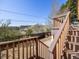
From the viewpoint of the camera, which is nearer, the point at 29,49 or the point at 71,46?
the point at 29,49

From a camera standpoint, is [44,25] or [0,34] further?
[44,25]

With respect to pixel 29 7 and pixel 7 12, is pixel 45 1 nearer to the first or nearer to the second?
pixel 29 7

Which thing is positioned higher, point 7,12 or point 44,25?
point 7,12

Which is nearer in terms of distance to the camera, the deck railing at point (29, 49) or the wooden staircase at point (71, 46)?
the deck railing at point (29, 49)

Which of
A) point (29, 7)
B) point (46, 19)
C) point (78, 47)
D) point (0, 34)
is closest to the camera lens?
point (78, 47)

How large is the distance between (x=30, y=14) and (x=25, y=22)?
1.22 metres

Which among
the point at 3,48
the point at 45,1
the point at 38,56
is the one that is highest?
the point at 45,1

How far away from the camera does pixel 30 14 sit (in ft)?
60.8

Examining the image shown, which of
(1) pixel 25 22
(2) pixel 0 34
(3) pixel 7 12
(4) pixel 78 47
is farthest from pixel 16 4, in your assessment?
(4) pixel 78 47

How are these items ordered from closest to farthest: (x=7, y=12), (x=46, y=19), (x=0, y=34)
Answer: (x=0, y=34), (x=7, y=12), (x=46, y=19)

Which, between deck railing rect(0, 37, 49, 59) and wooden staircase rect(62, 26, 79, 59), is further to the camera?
wooden staircase rect(62, 26, 79, 59)

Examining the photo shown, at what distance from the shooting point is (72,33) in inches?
211

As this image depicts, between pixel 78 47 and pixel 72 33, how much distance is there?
116 cm

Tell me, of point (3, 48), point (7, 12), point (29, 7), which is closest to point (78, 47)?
point (3, 48)
